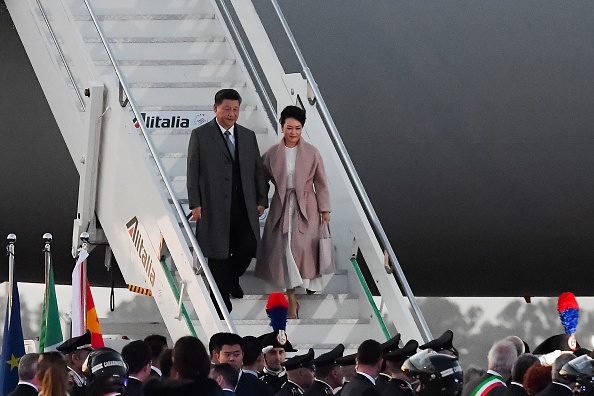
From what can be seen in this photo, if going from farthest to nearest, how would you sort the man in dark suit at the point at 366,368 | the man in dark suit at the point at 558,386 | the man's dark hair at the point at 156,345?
the man's dark hair at the point at 156,345, the man in dark suit at the point at 366,368, the man in dark suit at the point at 558,386

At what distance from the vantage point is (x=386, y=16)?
32.1 ft

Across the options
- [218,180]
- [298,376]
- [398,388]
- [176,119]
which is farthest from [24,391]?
[176,119]

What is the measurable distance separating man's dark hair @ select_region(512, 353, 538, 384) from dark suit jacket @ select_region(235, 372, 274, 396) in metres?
1.37

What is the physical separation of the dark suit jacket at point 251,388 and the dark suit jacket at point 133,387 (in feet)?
3.37

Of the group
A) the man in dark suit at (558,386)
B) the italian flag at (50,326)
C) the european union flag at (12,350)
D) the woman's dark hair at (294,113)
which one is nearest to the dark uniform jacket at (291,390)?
the man in dark suit at (558,386)

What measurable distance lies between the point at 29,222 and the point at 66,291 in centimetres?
858

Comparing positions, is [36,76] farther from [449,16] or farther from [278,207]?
[449,16]

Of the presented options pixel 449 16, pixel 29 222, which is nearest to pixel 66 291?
pixel 29 222

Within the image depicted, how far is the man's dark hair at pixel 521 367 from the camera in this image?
19.9 feet

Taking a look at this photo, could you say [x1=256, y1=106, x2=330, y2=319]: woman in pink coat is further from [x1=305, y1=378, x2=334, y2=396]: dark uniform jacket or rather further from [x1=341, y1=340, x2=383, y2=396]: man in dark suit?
[x1=341, y1=340, x2=383, y2=396]: man in dark suit

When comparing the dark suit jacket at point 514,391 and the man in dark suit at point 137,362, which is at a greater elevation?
the man in dark suit at point 137,362

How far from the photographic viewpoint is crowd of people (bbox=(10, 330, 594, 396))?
189 inches

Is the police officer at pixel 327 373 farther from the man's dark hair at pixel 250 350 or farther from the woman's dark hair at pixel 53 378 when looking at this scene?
the woman's dark hair at pixel 53 378

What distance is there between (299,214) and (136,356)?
3115 millimetres
